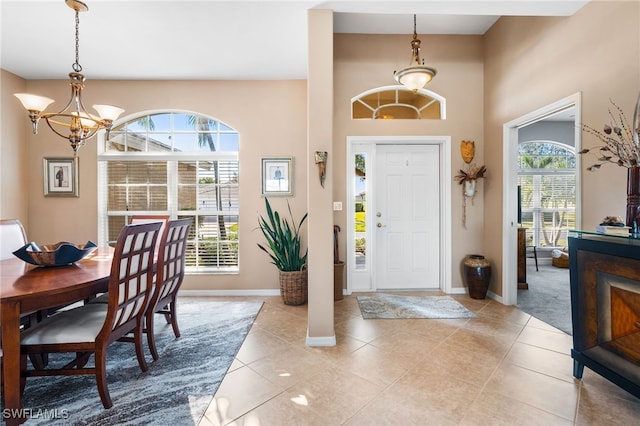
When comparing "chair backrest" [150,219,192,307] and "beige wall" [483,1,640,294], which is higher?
"beige wall" [483,1,640,294]

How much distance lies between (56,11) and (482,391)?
4574mm

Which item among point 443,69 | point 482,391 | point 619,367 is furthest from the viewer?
point 443,69

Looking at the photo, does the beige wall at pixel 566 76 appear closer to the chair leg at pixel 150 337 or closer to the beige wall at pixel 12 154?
the chair leg at pixel 150 337

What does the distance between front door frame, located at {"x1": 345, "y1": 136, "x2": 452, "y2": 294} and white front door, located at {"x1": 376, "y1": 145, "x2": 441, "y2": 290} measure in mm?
76

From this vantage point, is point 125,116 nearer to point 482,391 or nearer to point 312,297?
point 312,297

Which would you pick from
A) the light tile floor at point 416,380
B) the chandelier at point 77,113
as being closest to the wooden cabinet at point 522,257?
the light tile floor at point 416,380

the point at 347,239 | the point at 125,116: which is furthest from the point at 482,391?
the point at 125,116

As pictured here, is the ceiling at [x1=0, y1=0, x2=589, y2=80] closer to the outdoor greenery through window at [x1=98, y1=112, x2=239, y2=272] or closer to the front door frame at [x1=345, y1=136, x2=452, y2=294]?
the outdoor greenery through window at [x1=98, y1=112, x2=239, y2=272]

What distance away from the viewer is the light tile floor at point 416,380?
1.63 meters

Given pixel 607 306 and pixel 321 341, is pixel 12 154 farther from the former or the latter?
pixel 607 306

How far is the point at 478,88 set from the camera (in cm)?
373

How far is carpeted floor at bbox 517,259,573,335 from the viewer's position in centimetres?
295

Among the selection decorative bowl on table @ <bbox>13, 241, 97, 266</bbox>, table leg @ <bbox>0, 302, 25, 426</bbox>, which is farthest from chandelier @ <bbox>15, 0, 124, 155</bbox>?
table leg @ <bbox>0, 302, 25, 426</bbox>

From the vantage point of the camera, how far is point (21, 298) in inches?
56.9
